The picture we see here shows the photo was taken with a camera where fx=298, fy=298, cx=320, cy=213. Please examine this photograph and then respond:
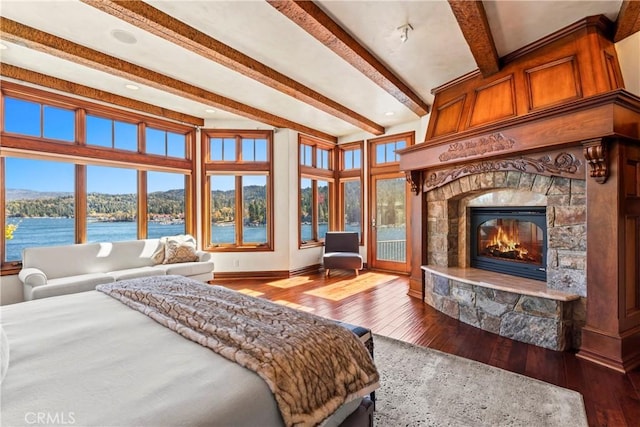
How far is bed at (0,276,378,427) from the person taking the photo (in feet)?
3.01

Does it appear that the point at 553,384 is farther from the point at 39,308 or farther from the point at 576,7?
the point at 39,308

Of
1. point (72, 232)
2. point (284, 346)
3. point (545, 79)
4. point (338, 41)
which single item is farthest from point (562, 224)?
point (72, 232)

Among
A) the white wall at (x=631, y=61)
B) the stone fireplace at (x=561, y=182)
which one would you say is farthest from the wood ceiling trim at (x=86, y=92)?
the white wall at (x=631, y=61)

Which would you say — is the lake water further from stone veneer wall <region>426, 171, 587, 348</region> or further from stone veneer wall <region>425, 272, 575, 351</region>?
stone veneer wall <region>426, 171, 587, 348</region>

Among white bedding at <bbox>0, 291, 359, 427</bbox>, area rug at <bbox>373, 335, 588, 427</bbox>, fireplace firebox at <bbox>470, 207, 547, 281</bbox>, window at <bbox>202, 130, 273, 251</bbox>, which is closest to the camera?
white bedding at <bbox>0, 291, 359, 427</bbox>

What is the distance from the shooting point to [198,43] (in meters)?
2.74

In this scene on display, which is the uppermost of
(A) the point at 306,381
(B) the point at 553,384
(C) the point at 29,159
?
(C) the point at 29,159

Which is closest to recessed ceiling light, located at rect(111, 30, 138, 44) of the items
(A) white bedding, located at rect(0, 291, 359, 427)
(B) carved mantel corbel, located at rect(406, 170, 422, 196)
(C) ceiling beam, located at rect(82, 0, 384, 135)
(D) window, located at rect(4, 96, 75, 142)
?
(C) ceiling beam, located at rect(82, 0, 384, 135)

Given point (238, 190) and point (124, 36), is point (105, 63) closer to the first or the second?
point (124, 36)

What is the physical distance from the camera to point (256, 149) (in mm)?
5746

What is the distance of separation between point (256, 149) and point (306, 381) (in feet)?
16.6

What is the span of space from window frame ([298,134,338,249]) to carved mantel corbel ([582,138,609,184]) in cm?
439

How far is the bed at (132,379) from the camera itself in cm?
92

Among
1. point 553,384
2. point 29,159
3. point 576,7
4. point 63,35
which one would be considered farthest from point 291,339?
point 29,159
